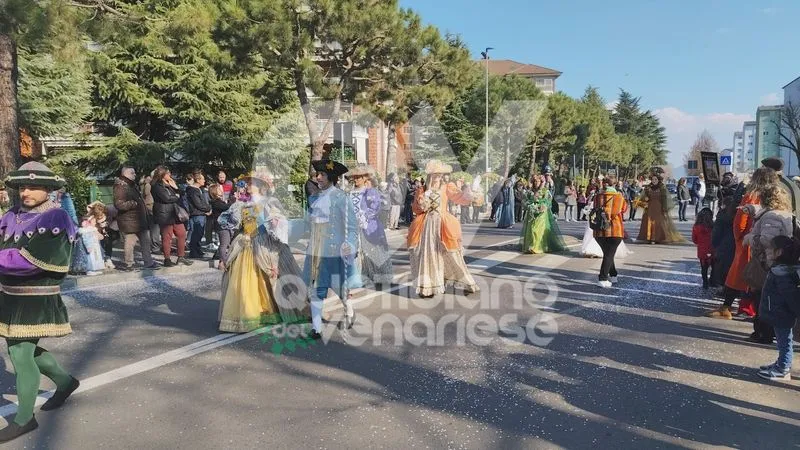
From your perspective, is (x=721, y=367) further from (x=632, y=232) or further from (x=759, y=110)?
(x=759, y=110)

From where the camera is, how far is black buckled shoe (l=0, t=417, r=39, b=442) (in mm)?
3828

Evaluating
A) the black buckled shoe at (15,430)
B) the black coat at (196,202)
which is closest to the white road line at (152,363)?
→ the black buckled shoe at (15,430)

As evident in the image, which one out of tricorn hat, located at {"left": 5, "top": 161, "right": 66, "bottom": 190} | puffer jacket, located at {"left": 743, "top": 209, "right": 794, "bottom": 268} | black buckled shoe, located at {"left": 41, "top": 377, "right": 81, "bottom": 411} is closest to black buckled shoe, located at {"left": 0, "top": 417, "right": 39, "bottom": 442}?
black buckled shoe, located at {"left": 41, "top": 377, "right": 81, "bottom": 411}

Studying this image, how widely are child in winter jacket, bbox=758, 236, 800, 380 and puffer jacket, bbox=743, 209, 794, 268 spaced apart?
0.08 meters

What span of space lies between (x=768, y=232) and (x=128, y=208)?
9.52 m

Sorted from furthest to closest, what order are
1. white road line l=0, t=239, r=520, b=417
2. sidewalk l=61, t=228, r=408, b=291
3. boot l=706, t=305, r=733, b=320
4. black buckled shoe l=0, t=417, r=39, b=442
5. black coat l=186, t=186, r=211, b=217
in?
black coat l=186, t=186, r=211, b=217, sidewalk l=61, t=228, r=408, b=291, boot l=706, t=305, r=733, b=320, white road line l=0, t=239, r=520, b=417, black buckled shoe l=0, t=417, r=39, b=442

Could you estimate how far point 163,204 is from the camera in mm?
11016

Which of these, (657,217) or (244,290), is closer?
(244,290)

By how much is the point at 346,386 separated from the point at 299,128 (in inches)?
940

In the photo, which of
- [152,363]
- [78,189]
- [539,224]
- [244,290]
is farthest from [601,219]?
[78,189]

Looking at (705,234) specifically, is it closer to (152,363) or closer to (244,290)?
(244,290)

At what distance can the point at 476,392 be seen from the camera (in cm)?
464

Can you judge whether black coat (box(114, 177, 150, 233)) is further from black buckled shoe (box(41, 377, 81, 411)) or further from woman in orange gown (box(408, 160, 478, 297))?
black buckled shoe (box(41, 377, 81, 411))

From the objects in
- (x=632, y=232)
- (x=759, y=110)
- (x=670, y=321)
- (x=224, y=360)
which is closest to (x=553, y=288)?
(x=670, y=321)
